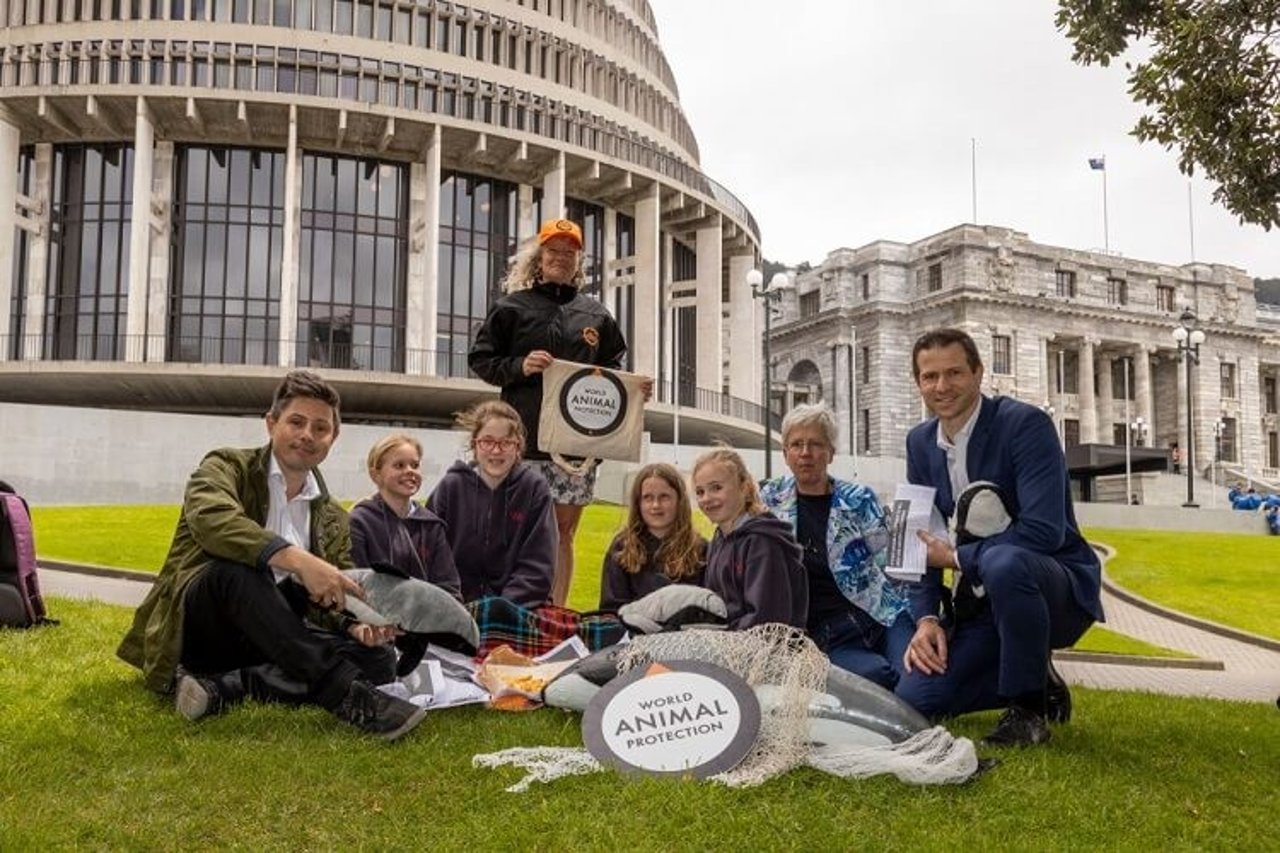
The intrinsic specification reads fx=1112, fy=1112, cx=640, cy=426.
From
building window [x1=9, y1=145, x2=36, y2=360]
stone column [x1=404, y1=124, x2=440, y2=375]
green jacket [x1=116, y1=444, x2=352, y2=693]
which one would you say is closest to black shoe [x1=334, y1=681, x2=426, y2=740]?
green jacket [x1=116, y1=444, x2=352, y2=693]

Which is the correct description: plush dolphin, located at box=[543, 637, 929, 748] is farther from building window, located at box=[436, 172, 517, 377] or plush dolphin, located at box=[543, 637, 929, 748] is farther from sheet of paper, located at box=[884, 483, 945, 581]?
building window, located at box=[436, 172, 517, 377]

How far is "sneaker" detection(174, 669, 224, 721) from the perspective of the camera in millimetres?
4773

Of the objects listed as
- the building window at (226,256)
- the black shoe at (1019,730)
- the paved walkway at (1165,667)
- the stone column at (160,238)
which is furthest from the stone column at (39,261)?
the black shoe at (1019,730)

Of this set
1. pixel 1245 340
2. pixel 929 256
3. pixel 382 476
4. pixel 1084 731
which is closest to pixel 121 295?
pixel 382 476

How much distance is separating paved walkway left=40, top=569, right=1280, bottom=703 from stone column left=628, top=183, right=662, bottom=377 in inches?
1059

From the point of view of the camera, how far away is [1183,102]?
8664 mm

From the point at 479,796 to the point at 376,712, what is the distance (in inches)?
34.7

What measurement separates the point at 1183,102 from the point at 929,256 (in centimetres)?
6912

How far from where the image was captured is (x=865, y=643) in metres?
5.79

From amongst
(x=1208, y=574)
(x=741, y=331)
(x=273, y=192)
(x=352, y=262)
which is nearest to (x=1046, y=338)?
(x=741, y=331)

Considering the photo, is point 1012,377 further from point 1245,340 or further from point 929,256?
point 1245,340

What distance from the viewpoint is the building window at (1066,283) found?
252 ft

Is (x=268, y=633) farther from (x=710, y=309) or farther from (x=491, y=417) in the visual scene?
(x=710, y=309)

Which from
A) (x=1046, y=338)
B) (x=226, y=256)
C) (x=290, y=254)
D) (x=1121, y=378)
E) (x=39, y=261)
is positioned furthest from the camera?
(x=1121, y=378)
